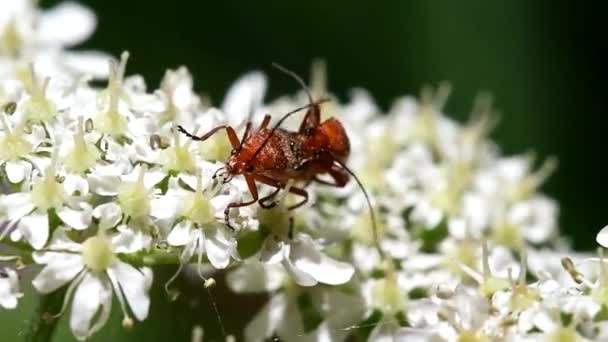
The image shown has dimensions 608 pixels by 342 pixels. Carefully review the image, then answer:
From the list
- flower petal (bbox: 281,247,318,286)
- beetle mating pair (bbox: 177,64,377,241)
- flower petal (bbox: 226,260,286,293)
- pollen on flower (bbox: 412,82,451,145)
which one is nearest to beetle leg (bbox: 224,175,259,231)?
beetle mating pair (bbox: 177,64,377,241)

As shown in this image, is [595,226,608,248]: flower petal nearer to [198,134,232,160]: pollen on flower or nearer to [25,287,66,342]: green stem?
[198,134,232,160]: pollen on flower

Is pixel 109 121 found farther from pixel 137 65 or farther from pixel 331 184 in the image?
pixel 137 65

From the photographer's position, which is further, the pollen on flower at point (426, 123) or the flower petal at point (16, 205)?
the pollen on flower at point (426, 123)

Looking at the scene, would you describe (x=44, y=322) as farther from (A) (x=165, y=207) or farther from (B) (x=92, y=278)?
(A) (x=165, y=207)

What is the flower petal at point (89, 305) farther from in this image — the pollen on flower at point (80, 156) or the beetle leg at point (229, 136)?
the beetle leg at point (229, 136)

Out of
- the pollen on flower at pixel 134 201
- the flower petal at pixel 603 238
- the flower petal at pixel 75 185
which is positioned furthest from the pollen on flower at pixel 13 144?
the flower petal at pixel 603 238

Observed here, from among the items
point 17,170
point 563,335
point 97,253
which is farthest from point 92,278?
point 563,335

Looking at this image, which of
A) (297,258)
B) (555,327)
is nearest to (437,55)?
(297,258)
